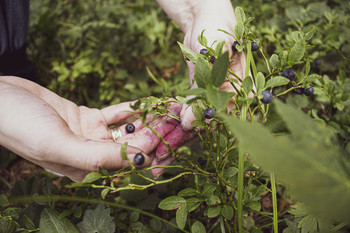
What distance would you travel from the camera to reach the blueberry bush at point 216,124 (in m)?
0.60

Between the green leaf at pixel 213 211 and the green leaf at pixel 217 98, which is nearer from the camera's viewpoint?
the green leaf at pixel 217 98

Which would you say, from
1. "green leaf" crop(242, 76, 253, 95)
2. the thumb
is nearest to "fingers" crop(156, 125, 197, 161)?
the thumb

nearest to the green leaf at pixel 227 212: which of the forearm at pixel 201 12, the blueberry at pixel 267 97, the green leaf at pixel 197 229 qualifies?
the green leaf at pixel 197 229

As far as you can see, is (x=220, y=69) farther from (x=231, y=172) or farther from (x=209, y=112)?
(x=231, y=172)

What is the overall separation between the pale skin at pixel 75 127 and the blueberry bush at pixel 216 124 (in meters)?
0.09

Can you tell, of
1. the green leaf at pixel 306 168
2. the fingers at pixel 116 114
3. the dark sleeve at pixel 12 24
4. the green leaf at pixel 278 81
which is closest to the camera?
the green leaf at pixel 306 168

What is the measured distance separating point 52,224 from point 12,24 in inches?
57.1

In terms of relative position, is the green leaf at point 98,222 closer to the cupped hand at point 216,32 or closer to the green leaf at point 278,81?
the cupped hand at point 216,32

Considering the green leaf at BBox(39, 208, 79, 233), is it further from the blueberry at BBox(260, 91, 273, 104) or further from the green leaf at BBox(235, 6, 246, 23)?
the green leaf at BBox(235, 6, 246, 23)

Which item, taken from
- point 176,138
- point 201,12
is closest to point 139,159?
point 176,138

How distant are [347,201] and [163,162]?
0.84m

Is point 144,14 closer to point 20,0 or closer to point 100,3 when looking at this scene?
point 100,3

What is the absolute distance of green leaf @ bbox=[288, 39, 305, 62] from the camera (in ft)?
3.07

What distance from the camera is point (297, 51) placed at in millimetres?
943
